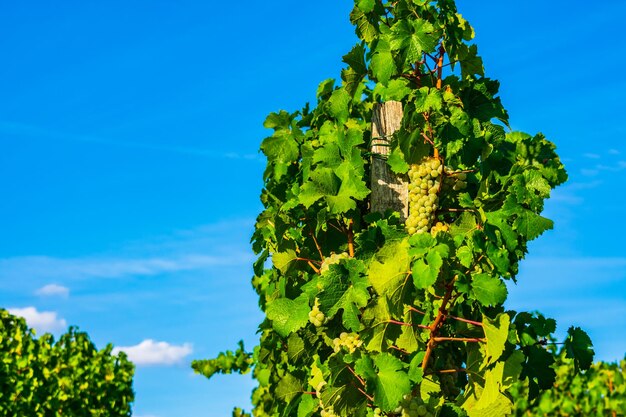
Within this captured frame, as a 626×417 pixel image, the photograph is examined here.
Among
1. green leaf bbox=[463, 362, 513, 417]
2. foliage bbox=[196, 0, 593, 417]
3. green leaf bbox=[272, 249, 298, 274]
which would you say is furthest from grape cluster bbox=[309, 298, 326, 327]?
green leaf bbox=[463, 362, 513, 417]

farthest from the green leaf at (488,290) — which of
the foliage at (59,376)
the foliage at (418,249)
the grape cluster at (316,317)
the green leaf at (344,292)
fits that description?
the foliage at (59,376)

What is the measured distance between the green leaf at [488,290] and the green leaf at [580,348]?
835 millimetres

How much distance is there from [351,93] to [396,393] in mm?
2231

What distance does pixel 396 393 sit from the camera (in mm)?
3768

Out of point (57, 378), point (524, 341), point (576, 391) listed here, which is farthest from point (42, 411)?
point (524, 341)

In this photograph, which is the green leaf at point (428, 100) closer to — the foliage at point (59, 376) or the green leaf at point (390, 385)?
the green leaf at point (390, 385)

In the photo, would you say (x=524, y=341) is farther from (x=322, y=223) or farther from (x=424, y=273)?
(x=322, y=223)

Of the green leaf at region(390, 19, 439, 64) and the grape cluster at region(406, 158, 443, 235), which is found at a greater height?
the green leaf at region(390, 19, 439, 64)

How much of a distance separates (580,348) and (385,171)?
161cm

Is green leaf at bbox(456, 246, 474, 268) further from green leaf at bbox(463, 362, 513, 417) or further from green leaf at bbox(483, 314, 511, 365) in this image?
green leaf at bbox(463, 362, 513, 417)

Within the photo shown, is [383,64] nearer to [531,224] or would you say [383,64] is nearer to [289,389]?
[531,224]

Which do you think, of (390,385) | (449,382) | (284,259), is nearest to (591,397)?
(449,382)

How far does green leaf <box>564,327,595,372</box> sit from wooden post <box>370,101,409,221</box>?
1227 millimetres

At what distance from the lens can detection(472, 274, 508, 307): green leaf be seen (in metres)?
3.65
